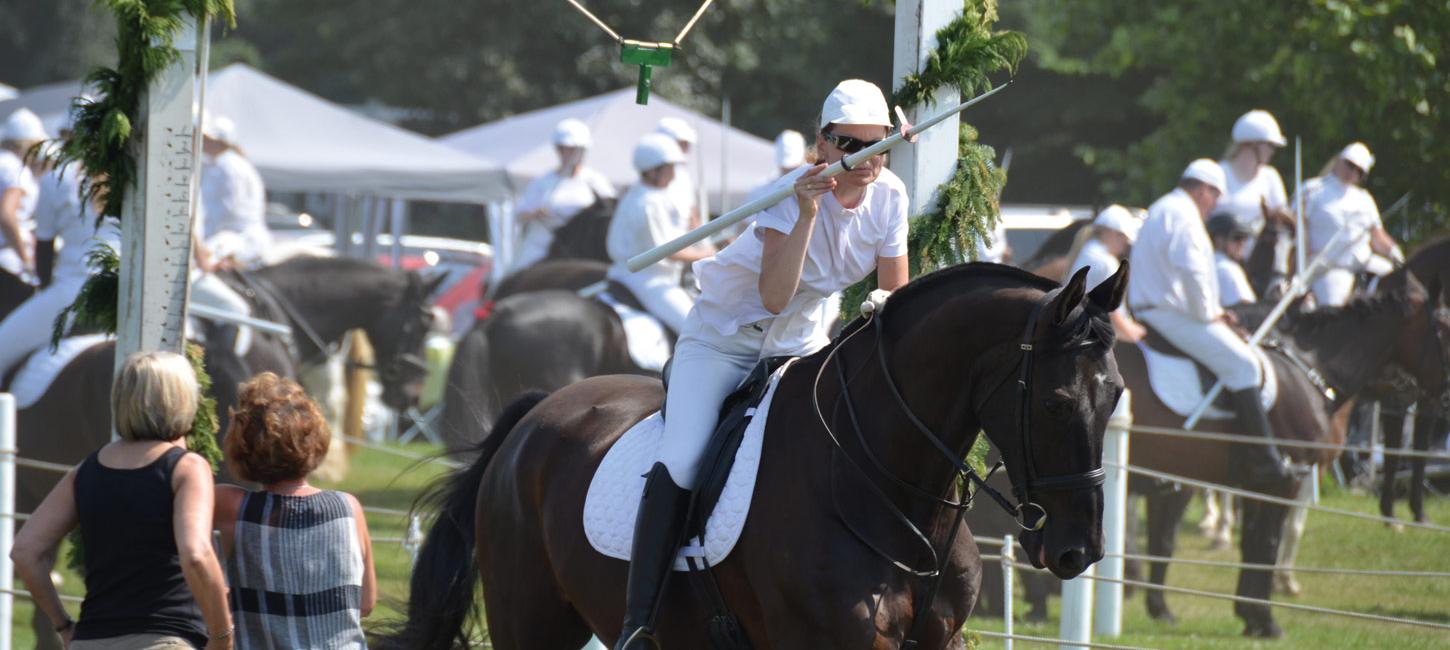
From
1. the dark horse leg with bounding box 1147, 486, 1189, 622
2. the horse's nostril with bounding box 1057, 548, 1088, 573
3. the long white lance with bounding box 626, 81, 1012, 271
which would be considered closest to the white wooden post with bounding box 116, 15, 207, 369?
the long white lance with bounding box 626, 81, 1012, 271

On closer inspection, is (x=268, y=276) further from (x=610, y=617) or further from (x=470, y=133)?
(x=470, y=133)

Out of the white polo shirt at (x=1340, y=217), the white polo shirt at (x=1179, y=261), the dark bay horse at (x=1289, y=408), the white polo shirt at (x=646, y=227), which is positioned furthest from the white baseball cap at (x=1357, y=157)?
the white polo shirt at (x=646, y=227)

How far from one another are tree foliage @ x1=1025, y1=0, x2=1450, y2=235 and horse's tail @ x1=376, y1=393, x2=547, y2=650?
1161 cm

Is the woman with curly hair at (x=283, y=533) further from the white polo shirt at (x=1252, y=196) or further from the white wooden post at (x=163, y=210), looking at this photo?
the white polo shirt at (x=1252, y=196)

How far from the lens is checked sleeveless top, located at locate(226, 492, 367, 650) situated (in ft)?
15.4

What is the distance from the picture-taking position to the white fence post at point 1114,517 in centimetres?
798

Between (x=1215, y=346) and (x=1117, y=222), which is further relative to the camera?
(x=1117, y=222)

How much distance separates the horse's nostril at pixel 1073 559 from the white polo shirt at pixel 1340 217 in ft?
34.6

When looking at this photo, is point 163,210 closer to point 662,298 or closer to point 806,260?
point 806,260

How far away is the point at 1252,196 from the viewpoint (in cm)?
1443

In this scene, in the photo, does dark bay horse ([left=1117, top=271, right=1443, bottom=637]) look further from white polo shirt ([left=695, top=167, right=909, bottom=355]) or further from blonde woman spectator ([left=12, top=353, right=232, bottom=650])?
blonde woman spectator ([left=12, top=353, right=232, bottom=650])

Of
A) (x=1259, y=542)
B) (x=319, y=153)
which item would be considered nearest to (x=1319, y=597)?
(x=1259, y=542)

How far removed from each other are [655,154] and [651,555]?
27.0 ft

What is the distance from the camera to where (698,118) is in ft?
70.1
